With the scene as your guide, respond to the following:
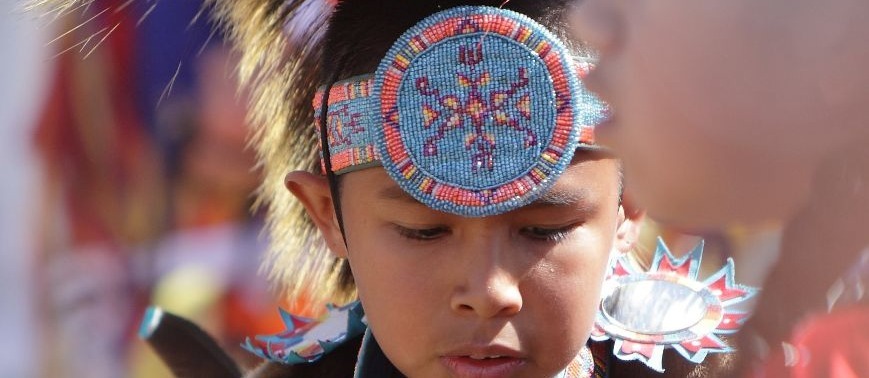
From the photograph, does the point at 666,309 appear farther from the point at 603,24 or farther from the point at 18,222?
the point at 18,222

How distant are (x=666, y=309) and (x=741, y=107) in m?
1.18

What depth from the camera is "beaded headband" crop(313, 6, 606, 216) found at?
4.39 feet

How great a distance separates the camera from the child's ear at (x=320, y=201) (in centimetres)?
165

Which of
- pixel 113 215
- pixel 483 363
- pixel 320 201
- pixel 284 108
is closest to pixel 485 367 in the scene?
pixel 483 363

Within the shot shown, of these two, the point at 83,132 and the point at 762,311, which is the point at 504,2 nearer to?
the point at 762,311

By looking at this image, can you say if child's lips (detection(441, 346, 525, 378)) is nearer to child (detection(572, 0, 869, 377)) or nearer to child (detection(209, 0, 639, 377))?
child (detection(209, 0, 639, 377))

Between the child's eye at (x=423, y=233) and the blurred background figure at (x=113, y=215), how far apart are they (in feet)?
3.16

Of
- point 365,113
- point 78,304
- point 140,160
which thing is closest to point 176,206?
point 140,160

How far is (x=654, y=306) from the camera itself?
1.74 metres

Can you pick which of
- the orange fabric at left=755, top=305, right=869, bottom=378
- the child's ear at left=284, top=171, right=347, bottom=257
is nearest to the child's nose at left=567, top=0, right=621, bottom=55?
Result: the orange fabric at left=755, top=305, right=869, bottom=378

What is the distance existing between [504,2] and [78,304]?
1.59 m

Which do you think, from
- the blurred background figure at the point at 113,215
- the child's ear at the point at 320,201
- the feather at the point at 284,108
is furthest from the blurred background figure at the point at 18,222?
the child's ear at the point at 320,201

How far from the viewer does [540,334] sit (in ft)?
4.53

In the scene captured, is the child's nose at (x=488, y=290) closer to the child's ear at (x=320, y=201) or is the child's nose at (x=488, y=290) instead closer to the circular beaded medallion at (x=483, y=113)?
the circular beaded medallion at (x=483, y=113)
